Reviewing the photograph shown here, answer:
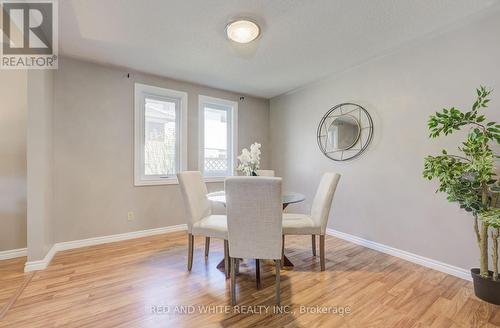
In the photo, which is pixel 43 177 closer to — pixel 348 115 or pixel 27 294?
pixel 27 294

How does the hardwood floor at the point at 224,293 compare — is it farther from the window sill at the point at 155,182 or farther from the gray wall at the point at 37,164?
the window sill at the point at 155,182

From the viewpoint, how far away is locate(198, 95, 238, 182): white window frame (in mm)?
3695

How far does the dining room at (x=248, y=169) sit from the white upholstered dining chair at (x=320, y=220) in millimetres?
20

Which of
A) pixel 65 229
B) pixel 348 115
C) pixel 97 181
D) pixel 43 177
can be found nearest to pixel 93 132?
pixel 97 181

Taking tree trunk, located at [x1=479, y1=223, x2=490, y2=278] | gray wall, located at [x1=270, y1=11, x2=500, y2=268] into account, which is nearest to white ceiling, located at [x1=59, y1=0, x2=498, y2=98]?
gray wall, located at [x1=270, y1=11, x2=500, y2=268]

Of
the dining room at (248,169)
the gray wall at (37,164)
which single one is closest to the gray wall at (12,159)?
the dining room at (248,169)

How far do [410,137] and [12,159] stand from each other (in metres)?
4.38

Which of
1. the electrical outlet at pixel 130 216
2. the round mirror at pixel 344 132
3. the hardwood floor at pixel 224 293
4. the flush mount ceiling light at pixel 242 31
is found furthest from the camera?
the electrical outlet at pixel 130 216

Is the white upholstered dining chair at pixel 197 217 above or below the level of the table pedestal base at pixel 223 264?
above

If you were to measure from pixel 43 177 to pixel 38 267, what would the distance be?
887mm

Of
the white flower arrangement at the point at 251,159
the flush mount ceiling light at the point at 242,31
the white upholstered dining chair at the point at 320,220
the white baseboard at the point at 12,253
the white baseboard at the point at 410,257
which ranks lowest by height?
the white baseboard at the point at 410,257

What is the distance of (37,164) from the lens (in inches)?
84.7

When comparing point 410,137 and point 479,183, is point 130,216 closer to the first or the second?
point 410,137

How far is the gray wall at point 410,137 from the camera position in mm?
2037
